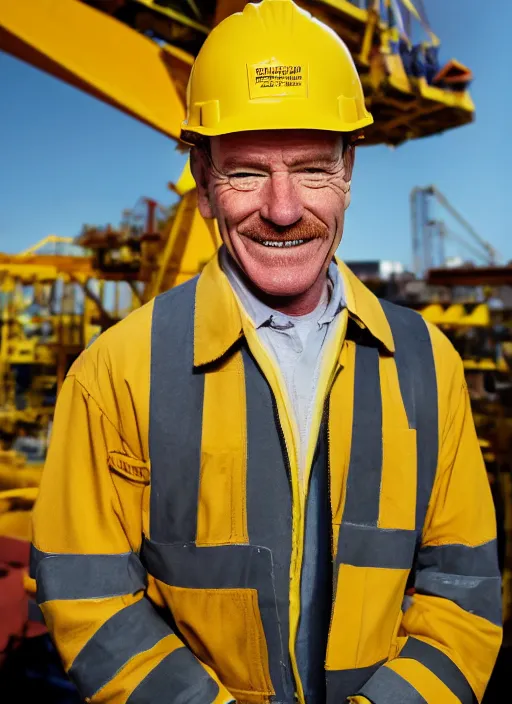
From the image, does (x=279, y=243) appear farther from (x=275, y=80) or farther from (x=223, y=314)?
(x=275, y=80)

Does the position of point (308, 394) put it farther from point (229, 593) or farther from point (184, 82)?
point (184, 82)

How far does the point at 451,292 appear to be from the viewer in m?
6.96

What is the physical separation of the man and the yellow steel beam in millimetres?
3464

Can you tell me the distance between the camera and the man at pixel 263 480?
1232 mm

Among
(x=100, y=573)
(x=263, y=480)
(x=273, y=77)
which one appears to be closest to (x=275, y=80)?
(x=273, y=77)

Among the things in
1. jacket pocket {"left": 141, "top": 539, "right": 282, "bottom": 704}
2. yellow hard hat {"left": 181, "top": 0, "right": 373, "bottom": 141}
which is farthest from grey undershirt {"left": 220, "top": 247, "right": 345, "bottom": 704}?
yellow hard hat {"left": 181, "top": 0, "right": 373, "bottom": 141}

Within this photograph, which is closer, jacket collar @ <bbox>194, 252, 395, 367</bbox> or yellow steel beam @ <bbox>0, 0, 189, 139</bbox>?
jacket collar @ <bbox>194, 252, 395, 367</bbox>

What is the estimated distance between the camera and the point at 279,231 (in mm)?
1276

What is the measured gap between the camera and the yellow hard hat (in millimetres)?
1242

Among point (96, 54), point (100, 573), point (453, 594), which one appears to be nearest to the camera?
point (100, 573)

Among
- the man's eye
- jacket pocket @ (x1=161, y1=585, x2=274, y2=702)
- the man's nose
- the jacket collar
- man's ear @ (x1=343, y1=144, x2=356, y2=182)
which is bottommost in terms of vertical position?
jacket pocket @ (x1=161, y1=585, x2=274, y2=702)

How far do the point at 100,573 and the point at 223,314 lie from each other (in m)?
0.69

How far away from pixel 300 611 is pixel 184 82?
465 centimetres

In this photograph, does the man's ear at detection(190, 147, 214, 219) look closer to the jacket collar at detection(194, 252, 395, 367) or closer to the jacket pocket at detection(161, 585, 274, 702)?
the jacket collar at detection(194, 252, 395, 367)
